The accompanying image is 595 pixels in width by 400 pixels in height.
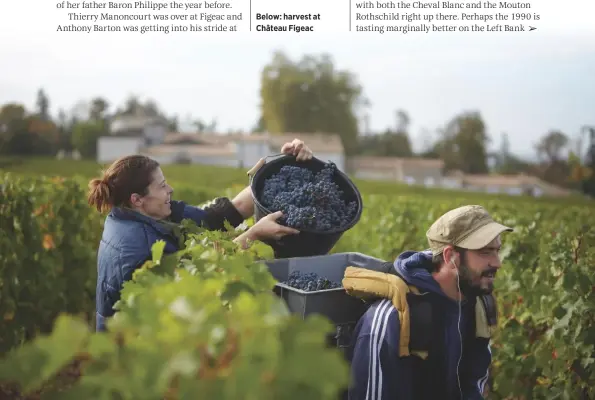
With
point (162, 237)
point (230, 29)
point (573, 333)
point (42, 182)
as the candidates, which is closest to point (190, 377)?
point (162, 237)

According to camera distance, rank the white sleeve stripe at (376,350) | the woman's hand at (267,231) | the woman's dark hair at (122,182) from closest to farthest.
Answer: the white sleeve stripe at (376,350) < the woman's hand at (267,231) < the woman's dark hair at (122,182)

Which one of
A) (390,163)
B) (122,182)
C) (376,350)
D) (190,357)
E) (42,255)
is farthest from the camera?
(390,163)

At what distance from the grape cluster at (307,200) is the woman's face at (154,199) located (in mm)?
429

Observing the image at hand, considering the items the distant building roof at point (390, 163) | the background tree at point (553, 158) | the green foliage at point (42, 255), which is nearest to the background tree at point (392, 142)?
the distant building roof at point (390, 163)

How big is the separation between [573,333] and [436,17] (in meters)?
2.53

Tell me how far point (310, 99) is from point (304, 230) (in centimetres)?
5415

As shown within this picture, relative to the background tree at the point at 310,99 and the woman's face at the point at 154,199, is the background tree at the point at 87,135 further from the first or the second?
the woman's face at the point at 154,199

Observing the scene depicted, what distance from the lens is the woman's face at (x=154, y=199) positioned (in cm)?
270

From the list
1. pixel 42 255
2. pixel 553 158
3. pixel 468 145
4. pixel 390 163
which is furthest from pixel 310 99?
pixel 42 255

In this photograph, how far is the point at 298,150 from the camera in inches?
112

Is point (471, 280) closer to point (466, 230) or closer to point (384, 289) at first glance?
point (466, 230)

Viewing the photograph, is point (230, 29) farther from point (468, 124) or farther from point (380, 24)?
point (468, 124)

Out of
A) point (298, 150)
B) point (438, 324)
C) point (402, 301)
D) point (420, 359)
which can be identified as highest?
point (298, 150)

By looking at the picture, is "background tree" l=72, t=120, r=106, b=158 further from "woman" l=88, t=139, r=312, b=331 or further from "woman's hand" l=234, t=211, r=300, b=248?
"woman's hand" l=234, t=211, r=300, b=248
